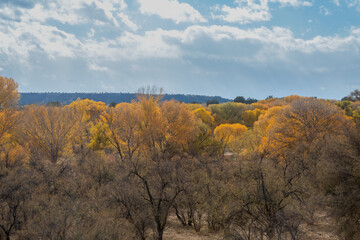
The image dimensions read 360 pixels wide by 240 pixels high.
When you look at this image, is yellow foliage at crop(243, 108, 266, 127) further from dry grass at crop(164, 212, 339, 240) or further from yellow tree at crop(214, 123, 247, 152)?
dry grass at crop(164, 212, 339, 240)

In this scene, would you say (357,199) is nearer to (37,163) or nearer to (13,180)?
(13,180)

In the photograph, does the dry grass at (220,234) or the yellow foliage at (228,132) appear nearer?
the dry grass at (220,234)

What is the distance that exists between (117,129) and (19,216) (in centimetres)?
2428

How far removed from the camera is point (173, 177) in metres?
31.2

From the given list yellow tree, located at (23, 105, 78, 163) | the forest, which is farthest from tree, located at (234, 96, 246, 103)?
yellow tree, located at (23, 105, 78, 163)

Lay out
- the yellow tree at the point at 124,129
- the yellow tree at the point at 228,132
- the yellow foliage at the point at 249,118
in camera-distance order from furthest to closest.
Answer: the yellow foliage at the point at 249,118
the yellow tree at the point at 228,132
the yellow tree at the point at 124,129

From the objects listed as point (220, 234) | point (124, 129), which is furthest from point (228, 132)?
point (220, 234)

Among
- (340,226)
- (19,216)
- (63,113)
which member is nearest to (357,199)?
(340,226)

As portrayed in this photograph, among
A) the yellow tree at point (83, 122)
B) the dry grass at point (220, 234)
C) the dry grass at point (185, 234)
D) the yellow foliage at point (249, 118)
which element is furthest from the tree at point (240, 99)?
the dry grass at point (185, 234)

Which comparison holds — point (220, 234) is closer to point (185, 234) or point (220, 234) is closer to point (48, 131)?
point (185, 234)

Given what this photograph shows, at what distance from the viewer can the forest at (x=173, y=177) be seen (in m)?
20.5

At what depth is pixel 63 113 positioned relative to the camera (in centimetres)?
5131

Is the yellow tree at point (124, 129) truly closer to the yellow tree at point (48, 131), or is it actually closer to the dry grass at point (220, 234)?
the yellow tree at point (48, 131)

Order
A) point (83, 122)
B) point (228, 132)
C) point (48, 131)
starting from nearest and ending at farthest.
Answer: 1. point (48, 131)
2. point (83, 122)
3. point (228, 132)
